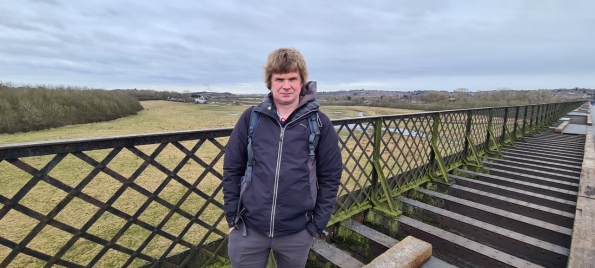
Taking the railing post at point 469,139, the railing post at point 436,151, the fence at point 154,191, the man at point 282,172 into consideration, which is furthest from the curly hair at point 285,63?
the railing post at point 469,139

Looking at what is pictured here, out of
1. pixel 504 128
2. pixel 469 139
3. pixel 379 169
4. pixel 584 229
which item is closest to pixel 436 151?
pixel 469 139

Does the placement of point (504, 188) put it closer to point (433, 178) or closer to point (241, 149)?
point (433, 178)

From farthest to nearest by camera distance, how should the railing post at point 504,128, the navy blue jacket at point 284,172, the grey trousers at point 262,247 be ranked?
the railing post at point 504,128
the grey trousers at point 262,247
the navy blue jacket at point 284,172

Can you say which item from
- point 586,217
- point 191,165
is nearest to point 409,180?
point 586,217

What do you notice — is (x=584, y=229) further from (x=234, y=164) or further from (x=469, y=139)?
(x=234, y=164)

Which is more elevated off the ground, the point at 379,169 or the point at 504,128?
the point at 504,128

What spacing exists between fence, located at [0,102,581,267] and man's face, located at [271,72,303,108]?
90 cm

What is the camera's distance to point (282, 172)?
5.38 feet

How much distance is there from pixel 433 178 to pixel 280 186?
421 centimetres

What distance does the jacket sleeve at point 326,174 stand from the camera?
175 cm

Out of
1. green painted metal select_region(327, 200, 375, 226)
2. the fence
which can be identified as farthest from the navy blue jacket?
green painted metal select_region(327, 200, 375, 226)

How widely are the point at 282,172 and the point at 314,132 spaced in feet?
1.01

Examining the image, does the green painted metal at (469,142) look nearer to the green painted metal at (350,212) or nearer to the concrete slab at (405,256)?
the green painted metal at (350,212)

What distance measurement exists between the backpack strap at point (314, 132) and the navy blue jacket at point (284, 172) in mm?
21
